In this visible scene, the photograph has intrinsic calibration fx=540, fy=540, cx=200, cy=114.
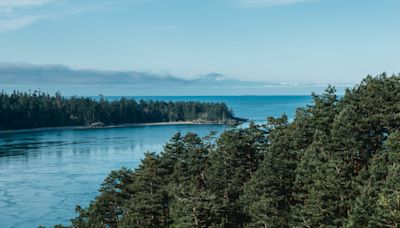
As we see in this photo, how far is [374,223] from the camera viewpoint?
669 inches

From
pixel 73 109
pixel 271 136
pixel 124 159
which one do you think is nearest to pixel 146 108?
pixel 73 109

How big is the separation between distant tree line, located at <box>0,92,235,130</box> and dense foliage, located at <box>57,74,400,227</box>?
117502 mm

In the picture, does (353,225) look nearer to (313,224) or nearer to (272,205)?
(313,224)

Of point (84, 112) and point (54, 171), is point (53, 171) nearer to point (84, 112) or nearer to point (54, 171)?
point (54, 171)

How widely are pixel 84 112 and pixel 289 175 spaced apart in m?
139

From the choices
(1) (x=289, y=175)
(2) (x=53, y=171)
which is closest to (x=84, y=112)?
(2) (x=53, y=171)

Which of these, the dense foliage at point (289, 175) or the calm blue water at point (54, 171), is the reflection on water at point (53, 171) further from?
the dense foliage at point (289, 175)

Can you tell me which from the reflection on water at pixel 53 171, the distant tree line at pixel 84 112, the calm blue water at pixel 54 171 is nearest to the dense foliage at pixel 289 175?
the calm blue water at pixel 54 171

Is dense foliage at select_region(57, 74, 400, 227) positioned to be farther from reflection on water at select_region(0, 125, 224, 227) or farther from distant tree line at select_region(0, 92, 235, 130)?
distant tree line at select_region(0, 92, 235, 130)

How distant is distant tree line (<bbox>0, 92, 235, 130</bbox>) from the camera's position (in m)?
144

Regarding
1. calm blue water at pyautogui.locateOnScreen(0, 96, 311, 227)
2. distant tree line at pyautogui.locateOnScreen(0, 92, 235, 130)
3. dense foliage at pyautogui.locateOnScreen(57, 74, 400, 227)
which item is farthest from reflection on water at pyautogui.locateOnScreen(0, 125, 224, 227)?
distant tree line at pyautogui.locateOnScreen(0, 92, 235, 130)

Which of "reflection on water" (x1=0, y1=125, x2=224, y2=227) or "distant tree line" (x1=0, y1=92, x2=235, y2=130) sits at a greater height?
"distant tree line" (x1=0, y1=92, x2=235, y2=130)

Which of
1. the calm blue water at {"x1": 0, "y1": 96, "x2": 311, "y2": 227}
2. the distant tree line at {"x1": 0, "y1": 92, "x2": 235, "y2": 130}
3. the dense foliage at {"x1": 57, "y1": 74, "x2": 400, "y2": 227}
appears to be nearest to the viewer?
the dense foliage at {"x1": 57, "y1": 74, "x2": 400, "y2": 227}

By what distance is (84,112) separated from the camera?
159 m
